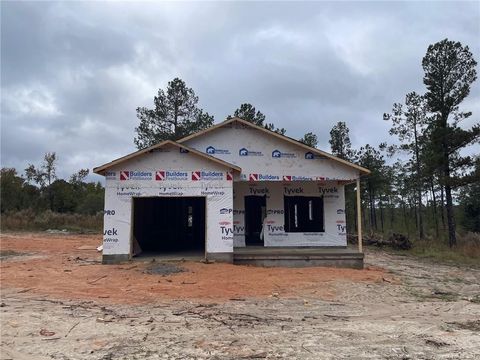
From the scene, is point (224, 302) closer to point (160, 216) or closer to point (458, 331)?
point (458, 331)

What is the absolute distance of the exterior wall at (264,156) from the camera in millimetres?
16211

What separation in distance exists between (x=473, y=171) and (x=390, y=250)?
6.38 meters

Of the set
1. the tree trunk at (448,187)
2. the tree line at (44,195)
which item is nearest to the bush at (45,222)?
the tree line at (44,195)

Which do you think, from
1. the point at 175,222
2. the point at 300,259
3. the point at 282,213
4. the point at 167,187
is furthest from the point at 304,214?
the point at 175,222

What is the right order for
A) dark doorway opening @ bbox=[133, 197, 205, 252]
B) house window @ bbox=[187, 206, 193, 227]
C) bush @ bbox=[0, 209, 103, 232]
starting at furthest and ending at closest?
bush @ bbox=[0, 209, 103, 232], house window @ bbox=[187, 206, 193, 227], dark doorway opening @ bbox=[133, 197, 205, 252]

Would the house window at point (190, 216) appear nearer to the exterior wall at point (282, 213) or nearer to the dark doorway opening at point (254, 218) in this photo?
the dark doorway opening at point (254, 218)

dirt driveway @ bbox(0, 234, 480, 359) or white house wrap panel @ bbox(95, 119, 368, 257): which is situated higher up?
white house wrap panel @ bbox(95, 119, 368, 257)

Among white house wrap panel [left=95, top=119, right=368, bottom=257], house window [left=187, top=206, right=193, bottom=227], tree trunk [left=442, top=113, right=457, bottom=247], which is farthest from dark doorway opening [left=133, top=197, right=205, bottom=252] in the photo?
tree trunk [left=442, top=113, right=457, bottom=247]

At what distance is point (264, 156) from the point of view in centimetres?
1653

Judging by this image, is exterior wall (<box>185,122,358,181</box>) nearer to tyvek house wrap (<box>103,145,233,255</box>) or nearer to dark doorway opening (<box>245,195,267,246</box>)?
tyvek house wrap (<box>103,145,233,255</box>)

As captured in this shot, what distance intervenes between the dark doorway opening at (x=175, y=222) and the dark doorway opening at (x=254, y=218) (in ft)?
9.21

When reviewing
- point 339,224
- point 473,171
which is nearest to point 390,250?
point 473,171

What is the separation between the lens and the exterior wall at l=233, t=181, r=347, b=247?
17.4 m

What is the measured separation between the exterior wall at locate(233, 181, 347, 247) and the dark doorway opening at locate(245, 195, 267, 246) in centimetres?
A: 26
